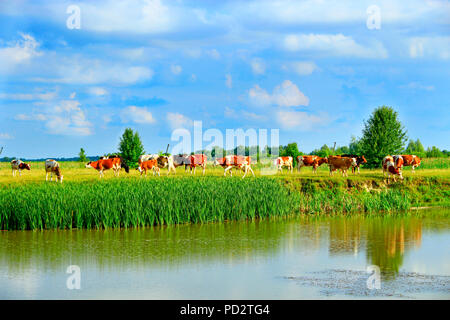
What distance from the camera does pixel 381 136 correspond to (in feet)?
150

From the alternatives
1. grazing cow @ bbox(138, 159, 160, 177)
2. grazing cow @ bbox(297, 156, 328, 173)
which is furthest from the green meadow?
grazing cow @ bbox(297, 156, 328, 173)

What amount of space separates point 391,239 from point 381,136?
28472mm

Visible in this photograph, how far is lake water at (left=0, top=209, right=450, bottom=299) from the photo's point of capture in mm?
11906

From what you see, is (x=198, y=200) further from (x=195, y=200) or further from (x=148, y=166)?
(x=148, y=166)

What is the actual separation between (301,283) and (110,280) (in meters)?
4.50

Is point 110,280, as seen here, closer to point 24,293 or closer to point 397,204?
point 24,293

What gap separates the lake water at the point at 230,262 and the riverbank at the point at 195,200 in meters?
0.79

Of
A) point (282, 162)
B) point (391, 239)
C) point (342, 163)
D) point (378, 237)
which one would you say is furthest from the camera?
point (282, 162)

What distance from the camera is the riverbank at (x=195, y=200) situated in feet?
66.9

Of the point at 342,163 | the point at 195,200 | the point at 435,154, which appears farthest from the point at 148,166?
the point at 435,154

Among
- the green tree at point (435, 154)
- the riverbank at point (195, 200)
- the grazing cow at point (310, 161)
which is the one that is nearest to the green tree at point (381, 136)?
the grazing cow at point (310, 161)
